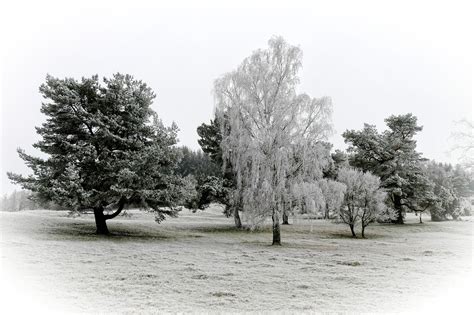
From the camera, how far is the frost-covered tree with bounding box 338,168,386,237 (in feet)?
114

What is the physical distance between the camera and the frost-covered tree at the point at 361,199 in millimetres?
34875

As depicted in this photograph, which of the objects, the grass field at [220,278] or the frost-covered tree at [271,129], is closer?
the grass field at [220,278]

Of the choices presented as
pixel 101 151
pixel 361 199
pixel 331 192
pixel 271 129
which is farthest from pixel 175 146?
pixel 361 199

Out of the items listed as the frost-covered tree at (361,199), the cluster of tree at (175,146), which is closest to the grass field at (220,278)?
the cluster of tree at (175,146)

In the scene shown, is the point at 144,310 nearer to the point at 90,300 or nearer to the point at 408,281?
the point at 90,300

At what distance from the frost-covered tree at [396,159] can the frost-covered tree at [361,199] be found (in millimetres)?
11606

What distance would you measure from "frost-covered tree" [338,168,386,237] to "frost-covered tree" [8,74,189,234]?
16.6m

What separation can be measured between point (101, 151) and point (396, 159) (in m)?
38.7

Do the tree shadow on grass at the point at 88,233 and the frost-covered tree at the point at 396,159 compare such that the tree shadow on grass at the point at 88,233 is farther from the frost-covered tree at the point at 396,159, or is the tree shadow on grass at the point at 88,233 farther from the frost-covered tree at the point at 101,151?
the frost-covered tree at the point at 396,159

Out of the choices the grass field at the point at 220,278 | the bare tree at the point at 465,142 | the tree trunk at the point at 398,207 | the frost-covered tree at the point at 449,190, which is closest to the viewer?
the grass field at the point at 220,278

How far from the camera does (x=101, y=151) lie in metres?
26.5

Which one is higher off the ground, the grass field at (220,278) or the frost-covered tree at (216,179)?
the frost-covered tree at (216,179)

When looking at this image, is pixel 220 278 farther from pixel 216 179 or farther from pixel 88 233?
pixel 216 179

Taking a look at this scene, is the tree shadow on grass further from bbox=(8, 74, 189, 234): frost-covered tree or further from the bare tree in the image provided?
the bare tree
